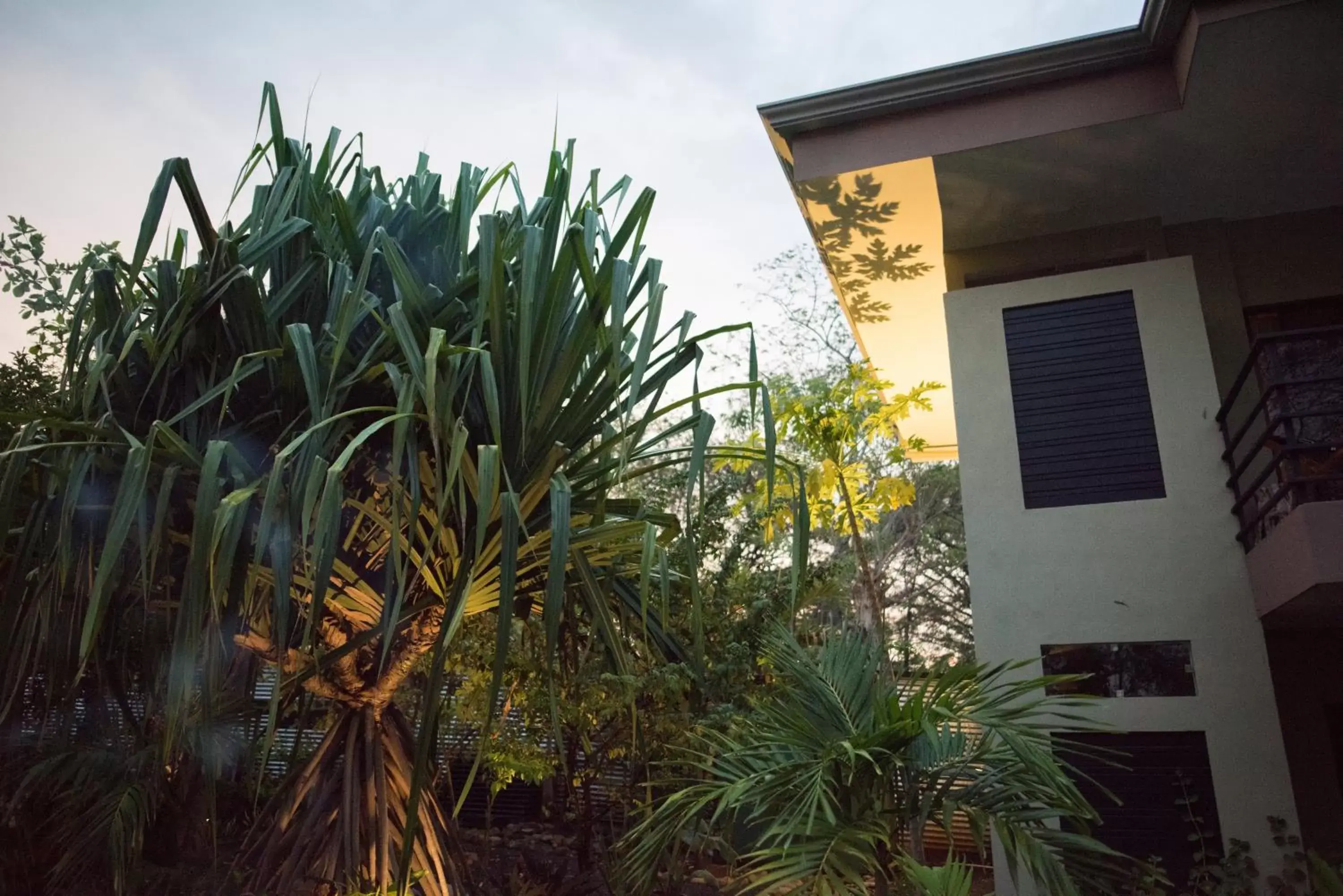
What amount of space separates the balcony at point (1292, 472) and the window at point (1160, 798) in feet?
2.12

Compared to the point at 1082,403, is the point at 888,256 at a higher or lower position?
higher

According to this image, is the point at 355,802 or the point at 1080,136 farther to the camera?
the point at 1080,136

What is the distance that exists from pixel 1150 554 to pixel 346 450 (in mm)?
3382

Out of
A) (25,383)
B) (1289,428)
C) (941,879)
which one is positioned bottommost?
(941,879)

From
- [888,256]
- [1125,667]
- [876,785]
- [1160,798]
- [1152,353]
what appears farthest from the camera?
[888,256]

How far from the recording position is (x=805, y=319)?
10766 millimetres

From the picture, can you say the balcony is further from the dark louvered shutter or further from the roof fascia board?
the roof fascia board

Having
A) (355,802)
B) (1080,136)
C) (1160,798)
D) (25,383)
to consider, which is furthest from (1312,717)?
(25,383)

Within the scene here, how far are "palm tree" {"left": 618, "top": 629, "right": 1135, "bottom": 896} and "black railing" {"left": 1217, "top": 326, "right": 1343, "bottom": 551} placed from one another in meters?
1.41

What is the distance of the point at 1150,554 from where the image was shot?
3.85 meters

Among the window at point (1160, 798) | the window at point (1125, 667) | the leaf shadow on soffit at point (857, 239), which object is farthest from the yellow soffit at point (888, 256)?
the window at point (1160, 798)

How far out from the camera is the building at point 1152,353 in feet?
11.6

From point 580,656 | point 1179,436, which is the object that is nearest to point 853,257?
point 1179,436

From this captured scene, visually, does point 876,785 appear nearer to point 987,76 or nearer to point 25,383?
point 987,76
